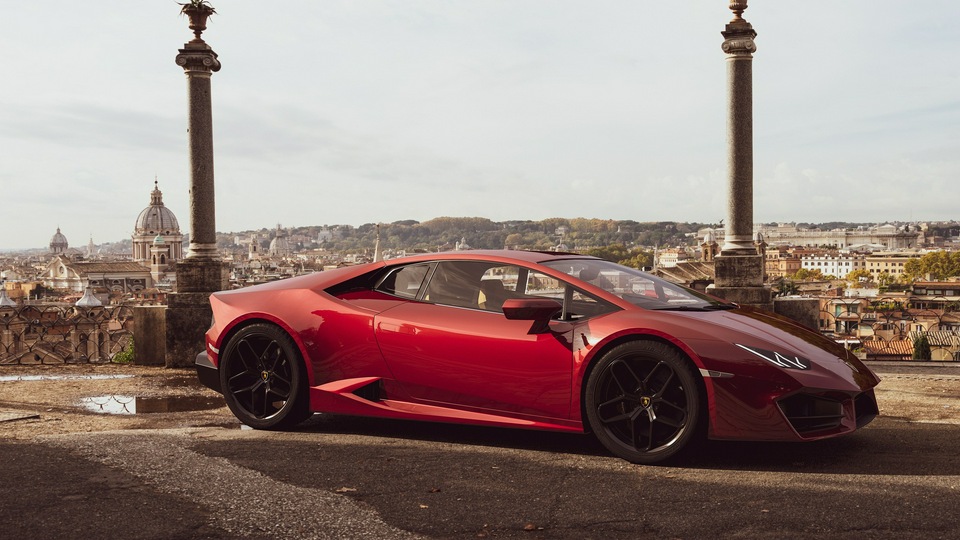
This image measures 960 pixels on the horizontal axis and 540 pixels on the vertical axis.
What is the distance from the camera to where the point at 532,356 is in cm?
490

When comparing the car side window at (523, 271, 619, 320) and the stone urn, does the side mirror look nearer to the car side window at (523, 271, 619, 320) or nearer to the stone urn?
the car side window at (523, 271, 619, 320)

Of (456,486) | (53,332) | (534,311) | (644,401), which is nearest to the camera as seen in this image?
(456,486)

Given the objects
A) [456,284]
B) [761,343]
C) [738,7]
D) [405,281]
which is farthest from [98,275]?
[761,343]

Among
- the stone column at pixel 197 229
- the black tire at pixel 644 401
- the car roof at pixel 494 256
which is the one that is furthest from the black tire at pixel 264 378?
the stone column at pixel 197 229

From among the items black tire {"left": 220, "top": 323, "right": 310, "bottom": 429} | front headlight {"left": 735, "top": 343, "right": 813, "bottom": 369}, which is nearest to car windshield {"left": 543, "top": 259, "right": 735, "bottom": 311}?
front headlight {"left": 735, "top": 343, "right": 813, "bottom": 369}

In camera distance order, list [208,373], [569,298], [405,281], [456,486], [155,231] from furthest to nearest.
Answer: [155,231] < [208,373] < [405,281] < [569,298] < [456,486]

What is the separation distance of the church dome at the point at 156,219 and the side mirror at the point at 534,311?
608 feet

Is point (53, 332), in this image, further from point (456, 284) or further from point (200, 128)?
point (456, 284)

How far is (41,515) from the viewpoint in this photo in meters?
3.71

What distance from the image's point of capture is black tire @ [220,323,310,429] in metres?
5.65

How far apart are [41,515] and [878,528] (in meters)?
3.29

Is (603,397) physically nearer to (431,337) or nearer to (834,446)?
(431,337)

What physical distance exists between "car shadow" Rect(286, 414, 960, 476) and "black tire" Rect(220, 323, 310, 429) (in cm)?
19

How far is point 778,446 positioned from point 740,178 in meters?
6.15
